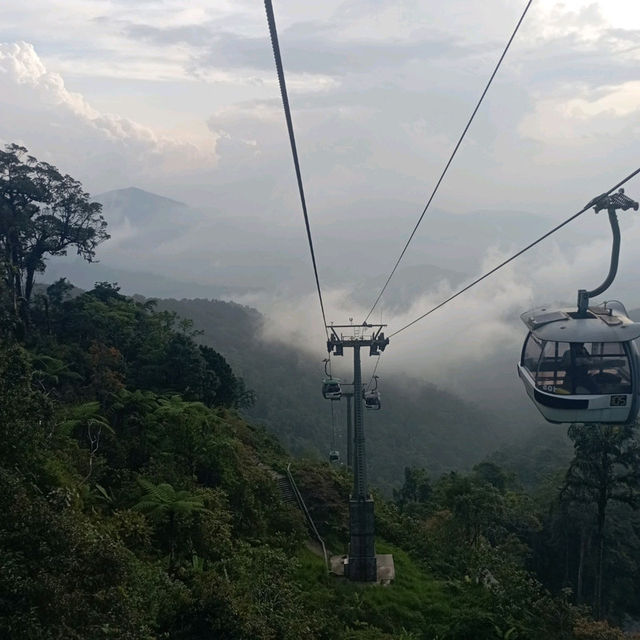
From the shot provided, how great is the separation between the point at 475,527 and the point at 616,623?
27.5ft

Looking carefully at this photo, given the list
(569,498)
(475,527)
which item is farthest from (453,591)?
(569,498)

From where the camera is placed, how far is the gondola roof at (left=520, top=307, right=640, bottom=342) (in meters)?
9.14

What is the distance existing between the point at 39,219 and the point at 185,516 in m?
15.5

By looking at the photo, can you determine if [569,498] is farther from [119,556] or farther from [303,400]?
[303,400]

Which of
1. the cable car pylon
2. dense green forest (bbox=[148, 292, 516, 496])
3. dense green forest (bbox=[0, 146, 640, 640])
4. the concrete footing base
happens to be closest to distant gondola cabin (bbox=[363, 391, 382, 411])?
the cable car pylon

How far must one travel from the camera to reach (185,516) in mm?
13398

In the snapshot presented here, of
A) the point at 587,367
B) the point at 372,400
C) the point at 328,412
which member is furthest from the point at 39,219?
the point at 328,412

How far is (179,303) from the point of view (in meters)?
111

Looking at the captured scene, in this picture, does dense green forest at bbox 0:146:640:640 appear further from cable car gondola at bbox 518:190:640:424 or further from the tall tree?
cable car gondola at bbox 518:190:640:424

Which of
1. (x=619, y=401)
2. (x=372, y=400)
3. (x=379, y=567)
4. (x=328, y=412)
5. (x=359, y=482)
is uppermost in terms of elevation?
(x=619, y=401)

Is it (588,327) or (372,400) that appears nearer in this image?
(588,327)

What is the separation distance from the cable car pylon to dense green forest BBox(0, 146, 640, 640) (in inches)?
28.4

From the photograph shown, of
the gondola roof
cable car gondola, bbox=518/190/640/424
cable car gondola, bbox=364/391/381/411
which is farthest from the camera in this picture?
cable car gondola, bbox=364/391/381/411

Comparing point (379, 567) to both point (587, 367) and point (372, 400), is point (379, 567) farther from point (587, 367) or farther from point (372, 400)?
point (587, 367)
